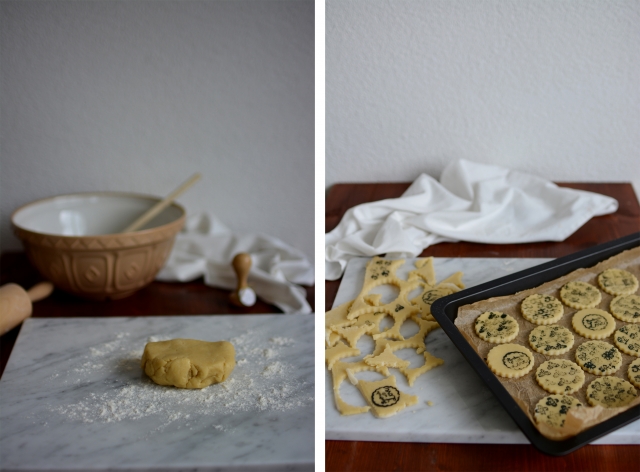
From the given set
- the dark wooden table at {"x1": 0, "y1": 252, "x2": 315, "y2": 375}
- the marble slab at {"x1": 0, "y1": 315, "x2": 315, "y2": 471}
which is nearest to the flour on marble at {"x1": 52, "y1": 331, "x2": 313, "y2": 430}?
the marble slab at {"x1": 0, "y1": 315, "x2": 315, "y2": 471}

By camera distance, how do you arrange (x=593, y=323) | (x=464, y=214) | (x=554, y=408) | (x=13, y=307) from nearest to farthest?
(x=554, y=408) → (x=593, y=323) → (x=13, y=307) → (x=464, y=214)

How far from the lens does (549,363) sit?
1.64 feet

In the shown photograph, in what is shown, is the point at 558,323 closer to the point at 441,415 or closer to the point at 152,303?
the point at 441,415

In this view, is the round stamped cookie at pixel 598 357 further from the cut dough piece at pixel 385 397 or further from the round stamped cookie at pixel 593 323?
the cut dough piece at pixel 385 397

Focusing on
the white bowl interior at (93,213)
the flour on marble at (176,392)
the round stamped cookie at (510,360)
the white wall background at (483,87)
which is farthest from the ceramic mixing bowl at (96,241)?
the round stamped cookie at (510,360)

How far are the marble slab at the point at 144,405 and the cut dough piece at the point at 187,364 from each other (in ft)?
0.04

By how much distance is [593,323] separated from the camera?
551mm

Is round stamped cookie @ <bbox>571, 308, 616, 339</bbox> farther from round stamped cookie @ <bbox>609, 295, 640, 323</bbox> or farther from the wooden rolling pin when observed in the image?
the wooden rolling pin

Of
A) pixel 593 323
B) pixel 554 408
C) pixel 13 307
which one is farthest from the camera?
pixel 13 307

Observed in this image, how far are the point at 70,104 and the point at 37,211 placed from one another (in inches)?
7.1

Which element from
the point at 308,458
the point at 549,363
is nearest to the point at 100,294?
the point at 308,458

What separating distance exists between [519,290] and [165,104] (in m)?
0.57

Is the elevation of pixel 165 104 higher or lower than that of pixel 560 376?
higher

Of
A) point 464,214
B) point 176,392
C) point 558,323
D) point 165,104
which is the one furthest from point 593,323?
point 165,104
